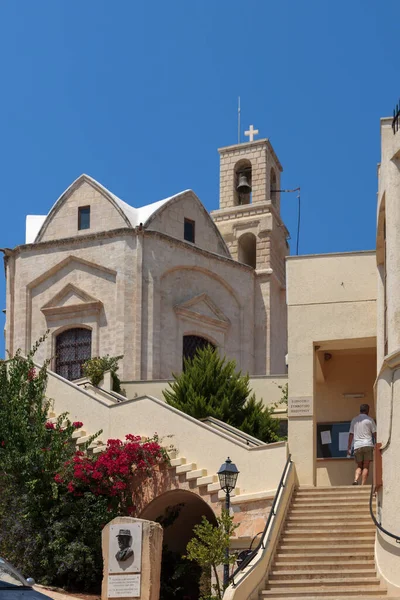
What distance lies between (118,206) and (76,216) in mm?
1759

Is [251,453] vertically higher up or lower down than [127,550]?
higher up

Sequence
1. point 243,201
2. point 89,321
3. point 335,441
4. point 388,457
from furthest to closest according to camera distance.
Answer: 1. point 243,201
2. point 89,321
3. point 335,441
4. point 388,457

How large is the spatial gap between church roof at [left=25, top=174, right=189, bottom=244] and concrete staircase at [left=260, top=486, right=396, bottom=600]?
19801 millimetres

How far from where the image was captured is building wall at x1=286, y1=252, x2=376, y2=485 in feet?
79.3

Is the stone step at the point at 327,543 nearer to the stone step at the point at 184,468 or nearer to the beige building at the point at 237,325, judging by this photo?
the beige building at the point at 237,325

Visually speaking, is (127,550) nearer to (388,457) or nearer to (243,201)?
(388,457)

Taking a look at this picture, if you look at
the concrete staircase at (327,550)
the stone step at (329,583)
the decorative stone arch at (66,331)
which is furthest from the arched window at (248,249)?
the stone step at (329,583)

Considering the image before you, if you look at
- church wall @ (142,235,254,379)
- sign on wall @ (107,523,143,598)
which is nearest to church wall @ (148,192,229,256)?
church wall @ (142,235,254,379)

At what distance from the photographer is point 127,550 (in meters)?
20.5

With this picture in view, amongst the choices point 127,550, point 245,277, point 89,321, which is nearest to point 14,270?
point 89,321

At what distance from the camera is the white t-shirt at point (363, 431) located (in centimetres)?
2225

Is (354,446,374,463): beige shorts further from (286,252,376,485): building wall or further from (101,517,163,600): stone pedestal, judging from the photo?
(101,517,163,600): stone pedestal

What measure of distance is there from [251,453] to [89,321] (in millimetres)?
16432

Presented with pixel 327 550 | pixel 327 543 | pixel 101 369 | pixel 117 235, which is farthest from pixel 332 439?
pixel 117 235
